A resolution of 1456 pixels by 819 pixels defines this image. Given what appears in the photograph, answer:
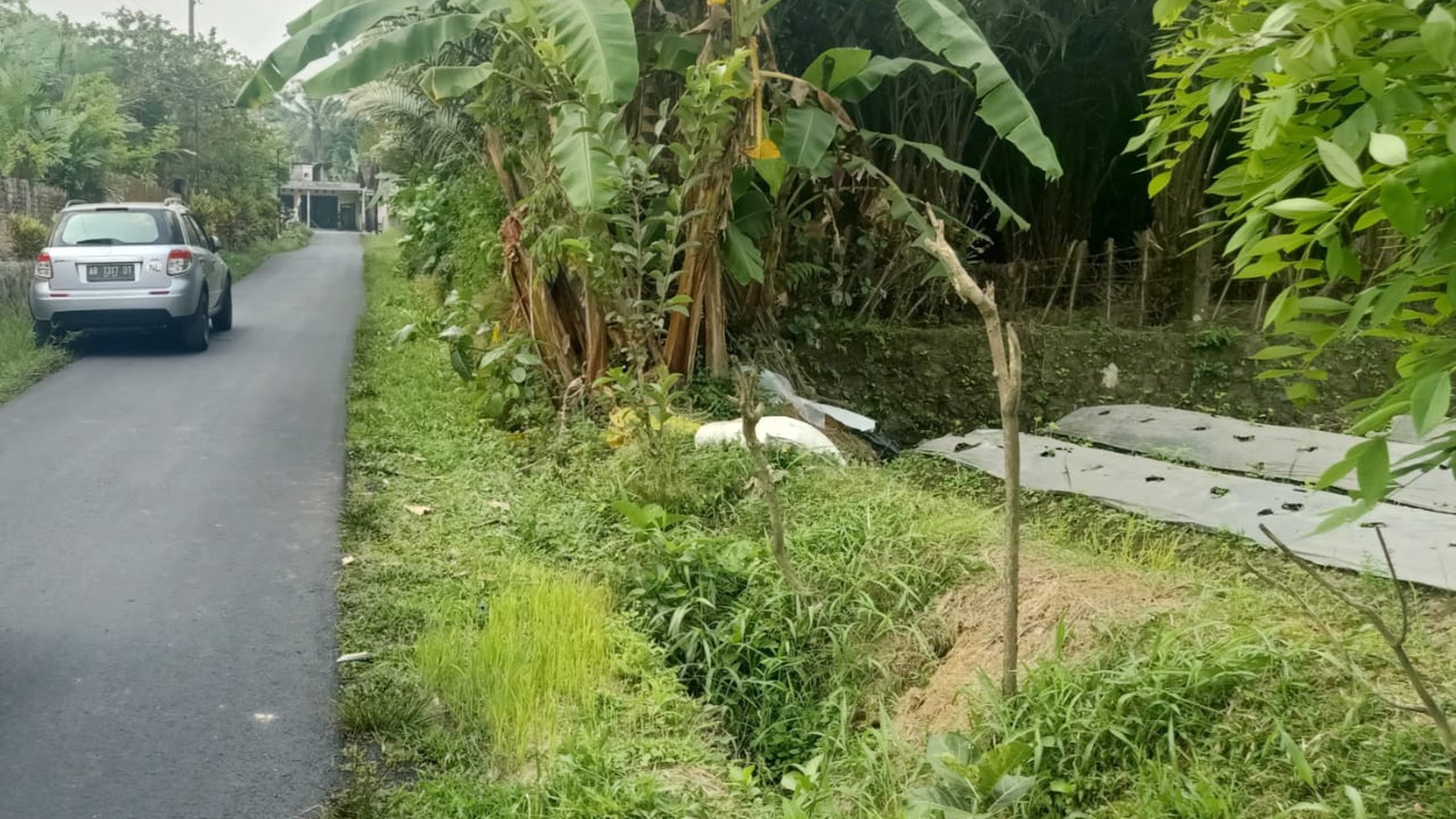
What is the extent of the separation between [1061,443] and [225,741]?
558 cm

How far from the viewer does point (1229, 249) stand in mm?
2150

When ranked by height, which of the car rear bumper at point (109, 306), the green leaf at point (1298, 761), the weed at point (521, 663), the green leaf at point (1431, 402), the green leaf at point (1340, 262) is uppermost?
the green leaf at point (1340, 262)

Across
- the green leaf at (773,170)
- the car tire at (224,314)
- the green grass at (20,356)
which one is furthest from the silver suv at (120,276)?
the green leaf at (773,170)

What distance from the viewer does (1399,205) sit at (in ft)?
5.71

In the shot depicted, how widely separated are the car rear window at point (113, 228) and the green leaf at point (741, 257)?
24.8 feet

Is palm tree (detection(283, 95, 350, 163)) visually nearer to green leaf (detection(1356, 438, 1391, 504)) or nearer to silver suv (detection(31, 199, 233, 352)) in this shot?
silver suv (detection(31, 199, 233, 352))

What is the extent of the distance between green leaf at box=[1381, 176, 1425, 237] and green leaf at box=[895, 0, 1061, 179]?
5275 mm

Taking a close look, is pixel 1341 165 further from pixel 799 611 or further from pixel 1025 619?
pixel 799 611

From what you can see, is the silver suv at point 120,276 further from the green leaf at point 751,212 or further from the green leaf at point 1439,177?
the green leaf at point 1439,177

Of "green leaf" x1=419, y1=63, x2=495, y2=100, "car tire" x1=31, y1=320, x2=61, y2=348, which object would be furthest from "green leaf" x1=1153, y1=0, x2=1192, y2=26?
"car tire" x1=31, y1=320, x2=61, y2=348

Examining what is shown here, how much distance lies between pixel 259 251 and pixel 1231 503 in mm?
29611

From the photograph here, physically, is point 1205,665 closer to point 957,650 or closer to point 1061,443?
point 957,650

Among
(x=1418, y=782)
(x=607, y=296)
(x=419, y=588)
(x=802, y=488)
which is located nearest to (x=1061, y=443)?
(x=802, y=488)

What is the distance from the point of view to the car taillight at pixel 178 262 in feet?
40.2
